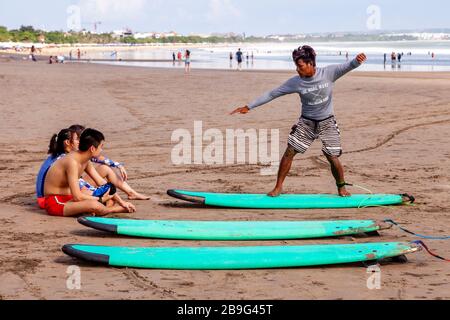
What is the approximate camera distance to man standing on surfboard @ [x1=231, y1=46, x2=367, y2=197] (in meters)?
8.54

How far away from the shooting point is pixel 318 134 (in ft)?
29.1

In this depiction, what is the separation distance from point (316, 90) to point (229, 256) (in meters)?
3.30

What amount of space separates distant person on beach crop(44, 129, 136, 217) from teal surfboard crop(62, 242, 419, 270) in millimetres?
1814

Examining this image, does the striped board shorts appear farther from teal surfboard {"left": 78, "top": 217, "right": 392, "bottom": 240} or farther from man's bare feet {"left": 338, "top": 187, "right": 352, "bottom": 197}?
teal surfboard {"left": 78, "top": 217, "right": 392, "bottom": 240}

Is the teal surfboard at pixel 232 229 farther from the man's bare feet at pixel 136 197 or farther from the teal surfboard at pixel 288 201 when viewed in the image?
the man's bare feet at pixel 136 197

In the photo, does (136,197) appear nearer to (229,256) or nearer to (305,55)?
(305,55)

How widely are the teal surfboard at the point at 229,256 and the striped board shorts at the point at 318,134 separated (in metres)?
2.88

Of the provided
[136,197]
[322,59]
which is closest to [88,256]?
[136,197]

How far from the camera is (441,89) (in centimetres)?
2595

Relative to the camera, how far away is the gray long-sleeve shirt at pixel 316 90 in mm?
8617

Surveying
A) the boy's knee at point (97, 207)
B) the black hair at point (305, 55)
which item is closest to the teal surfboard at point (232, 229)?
the boy's knee at point (97, 207)

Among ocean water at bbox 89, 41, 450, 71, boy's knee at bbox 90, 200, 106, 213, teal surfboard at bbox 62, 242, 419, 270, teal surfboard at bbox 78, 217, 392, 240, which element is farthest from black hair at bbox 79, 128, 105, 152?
ocean water at bbox 89, 41, 450, 71
